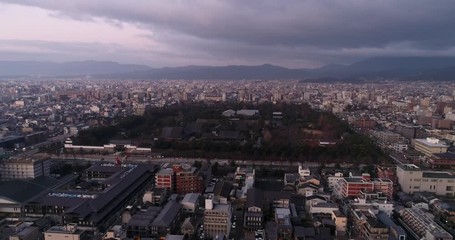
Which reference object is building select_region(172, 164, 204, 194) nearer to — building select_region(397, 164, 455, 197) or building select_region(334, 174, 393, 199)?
building select_region(334, 174, 393, 199)

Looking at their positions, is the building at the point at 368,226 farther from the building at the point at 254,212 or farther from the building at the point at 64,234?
the building at the point at 64,234

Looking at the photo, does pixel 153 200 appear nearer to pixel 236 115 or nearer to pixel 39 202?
pixel 39 202

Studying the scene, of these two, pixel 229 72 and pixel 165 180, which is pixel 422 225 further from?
pixel 229 72

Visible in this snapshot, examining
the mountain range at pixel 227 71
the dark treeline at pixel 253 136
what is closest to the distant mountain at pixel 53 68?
the mountain range at pixel 227 71

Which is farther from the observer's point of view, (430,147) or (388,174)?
(430,147)

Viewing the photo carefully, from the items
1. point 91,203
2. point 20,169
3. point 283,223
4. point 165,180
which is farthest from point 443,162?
point 20,169

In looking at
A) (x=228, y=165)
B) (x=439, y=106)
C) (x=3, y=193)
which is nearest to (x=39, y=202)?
(x=3, y=193)

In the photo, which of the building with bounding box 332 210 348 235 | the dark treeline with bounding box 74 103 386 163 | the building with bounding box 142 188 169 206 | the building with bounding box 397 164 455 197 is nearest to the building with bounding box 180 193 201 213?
the building with bounding box 142 188 169 206
